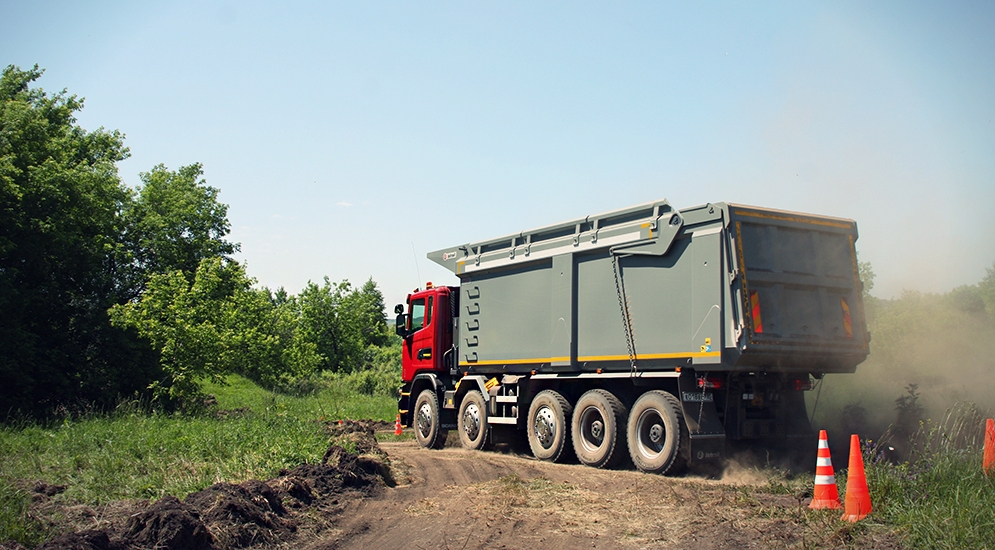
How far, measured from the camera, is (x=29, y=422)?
1856 centimetres

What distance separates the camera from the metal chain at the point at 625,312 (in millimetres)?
11648

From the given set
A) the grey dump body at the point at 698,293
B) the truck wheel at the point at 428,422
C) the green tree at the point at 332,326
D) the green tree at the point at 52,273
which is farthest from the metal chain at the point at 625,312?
the green tree at the point at 332,326

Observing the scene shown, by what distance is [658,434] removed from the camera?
1102 centimetres

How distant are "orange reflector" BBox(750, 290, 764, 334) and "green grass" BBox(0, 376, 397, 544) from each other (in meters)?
5.87

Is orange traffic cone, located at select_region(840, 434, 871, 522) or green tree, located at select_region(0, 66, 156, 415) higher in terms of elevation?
green tree, located at select_region(0, 66, 156, 415)

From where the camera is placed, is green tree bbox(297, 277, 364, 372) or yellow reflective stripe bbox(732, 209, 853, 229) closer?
yellow reflective stripe bbox(732, 209, 853, 229)

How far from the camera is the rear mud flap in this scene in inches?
411

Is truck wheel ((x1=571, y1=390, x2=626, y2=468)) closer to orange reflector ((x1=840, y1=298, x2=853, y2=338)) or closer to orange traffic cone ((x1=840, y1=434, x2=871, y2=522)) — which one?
orange reflector ((x1=840, y1=298, x2=853, y2=338))

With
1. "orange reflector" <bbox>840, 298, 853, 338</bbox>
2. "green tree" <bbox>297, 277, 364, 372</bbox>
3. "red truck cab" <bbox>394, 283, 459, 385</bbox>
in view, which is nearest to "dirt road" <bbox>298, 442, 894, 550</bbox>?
"orange reflector" <bbox>840, 298, 853, 338</bbox>

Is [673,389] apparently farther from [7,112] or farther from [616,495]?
[7,112]

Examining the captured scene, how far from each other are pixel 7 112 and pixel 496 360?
17.5 m

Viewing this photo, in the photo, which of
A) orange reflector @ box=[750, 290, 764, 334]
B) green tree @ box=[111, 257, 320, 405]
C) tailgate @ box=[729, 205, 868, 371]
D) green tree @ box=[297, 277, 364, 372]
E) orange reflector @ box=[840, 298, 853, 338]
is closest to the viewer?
orange reflector @ box=[750, 290, 764, 334]

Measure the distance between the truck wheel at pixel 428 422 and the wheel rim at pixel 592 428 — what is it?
4.37 m

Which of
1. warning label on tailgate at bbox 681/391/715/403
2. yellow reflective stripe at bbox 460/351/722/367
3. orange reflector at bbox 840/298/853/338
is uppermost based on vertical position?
orange reflector at bbox 840/298/853/338
